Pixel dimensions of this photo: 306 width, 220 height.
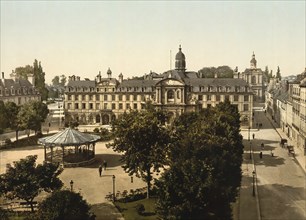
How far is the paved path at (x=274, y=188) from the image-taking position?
35.2 meters

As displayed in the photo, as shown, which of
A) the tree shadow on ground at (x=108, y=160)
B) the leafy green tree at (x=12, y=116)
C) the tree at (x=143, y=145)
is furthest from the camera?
the leafy green tree at (x=12, y=116)

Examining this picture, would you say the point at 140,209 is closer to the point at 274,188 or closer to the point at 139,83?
the point at 274,188

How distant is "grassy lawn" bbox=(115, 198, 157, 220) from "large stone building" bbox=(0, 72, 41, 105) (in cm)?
8378

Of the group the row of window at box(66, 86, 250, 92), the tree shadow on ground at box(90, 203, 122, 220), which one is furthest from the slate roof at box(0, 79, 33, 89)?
the tree shadow on ground at box(90, 203, 122, 220)

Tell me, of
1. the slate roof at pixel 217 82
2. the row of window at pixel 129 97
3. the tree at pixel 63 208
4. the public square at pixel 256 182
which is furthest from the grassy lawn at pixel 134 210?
the slate roof at pixel 217 82

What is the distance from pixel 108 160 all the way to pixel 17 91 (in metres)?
71.9

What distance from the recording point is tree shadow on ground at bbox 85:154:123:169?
5456 cm

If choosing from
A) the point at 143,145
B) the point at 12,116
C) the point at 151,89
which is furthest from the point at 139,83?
the point at 143,145

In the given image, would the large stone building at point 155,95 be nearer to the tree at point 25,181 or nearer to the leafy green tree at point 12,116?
the leafy green tree at point 12,116

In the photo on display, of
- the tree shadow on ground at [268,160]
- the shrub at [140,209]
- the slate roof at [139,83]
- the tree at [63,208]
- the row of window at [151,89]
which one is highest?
the slate roof at [139,83]

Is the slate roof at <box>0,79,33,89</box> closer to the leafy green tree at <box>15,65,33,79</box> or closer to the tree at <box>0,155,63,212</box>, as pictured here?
the leafy green tree at <box>15,65,33,79</box>

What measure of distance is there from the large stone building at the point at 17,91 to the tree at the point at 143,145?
265 feet

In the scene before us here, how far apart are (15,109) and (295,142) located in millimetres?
57738

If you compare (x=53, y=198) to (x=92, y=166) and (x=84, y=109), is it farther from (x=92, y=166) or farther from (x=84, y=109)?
(x=84, y=109)
